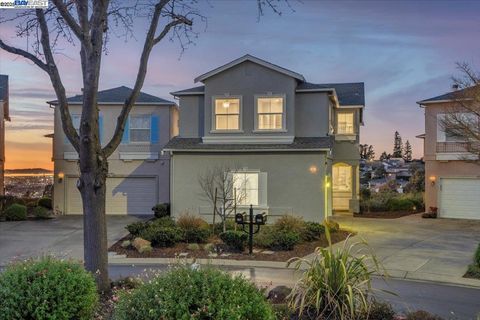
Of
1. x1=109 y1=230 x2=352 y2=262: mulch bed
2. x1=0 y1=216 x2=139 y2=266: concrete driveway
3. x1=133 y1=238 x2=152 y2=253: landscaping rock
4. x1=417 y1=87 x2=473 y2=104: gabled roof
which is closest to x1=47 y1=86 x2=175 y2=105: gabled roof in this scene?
x1=0 y1=216 x2=139 y2=266: concrete driveway

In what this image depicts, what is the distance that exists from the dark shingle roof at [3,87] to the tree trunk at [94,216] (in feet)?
78.6

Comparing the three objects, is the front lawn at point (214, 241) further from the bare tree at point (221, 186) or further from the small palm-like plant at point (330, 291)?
the small palm-like plant at point (330, 291)

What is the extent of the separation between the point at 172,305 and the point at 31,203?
1076 inches

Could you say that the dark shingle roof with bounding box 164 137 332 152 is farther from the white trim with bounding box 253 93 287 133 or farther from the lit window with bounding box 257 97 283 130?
the lit window with bounding box 257 97 283 130

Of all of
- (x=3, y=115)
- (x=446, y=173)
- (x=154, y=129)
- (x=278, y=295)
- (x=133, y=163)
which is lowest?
(x=278, y=295)

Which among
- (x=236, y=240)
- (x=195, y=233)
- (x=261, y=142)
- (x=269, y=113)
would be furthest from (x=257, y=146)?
(x=236, y=240)

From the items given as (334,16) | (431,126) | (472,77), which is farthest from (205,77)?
(431,126)

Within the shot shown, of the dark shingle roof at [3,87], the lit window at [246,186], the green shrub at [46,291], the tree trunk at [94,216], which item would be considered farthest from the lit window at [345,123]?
the green shrub at [46,291]

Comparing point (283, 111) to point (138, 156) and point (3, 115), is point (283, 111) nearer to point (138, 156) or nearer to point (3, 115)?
point (138, 156)

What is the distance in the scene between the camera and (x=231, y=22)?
13.8m

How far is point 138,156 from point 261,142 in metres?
8.12

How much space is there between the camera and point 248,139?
71.8 feet

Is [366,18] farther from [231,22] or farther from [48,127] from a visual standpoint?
[48,127]

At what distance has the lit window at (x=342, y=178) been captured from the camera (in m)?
27.7
